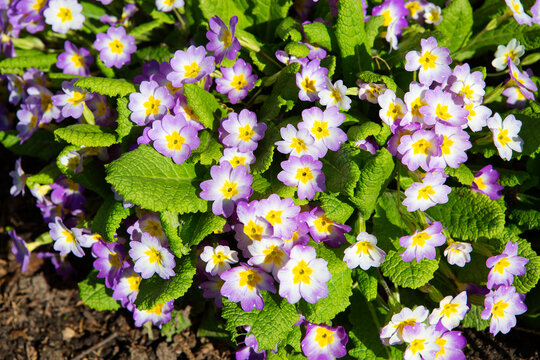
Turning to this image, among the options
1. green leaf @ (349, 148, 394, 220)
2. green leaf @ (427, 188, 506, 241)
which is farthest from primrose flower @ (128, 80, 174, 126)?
green leaf @ (427, 188, 506, 241)

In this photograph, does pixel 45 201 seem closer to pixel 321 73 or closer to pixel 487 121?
pixel 321 73

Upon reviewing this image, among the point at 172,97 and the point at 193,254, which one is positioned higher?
the point at 172,97

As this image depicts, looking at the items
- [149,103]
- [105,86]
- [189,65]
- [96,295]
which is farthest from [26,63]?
[96,295]

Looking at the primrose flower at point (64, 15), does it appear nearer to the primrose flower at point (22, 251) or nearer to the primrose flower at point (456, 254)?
the primrose flower at point (22, 251)

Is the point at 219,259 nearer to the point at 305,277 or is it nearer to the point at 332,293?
the point at 305,277

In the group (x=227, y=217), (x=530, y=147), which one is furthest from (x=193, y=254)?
(x=530, y=147)
